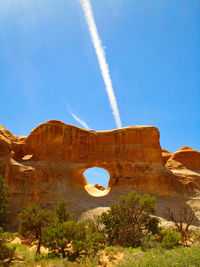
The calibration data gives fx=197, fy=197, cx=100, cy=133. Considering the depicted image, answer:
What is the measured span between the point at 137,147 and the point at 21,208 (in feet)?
54.1

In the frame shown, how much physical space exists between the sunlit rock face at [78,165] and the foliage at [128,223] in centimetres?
507

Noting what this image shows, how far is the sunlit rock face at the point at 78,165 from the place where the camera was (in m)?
22.0

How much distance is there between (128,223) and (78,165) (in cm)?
1191

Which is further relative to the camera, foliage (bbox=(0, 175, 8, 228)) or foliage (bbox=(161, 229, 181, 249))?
foliage (bbox=(0, 175, 8, 228))

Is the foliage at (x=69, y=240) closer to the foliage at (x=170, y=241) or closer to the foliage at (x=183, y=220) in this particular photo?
the foliage at (x=170, y=241)

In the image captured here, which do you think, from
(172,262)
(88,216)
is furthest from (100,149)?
(172,262)

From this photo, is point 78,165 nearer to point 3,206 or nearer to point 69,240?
point 3,206

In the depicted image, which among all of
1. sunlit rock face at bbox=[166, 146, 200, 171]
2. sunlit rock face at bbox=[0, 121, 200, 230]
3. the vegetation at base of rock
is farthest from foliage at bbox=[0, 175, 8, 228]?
sunlit rock face at bbox=[166, 146, 200, 171]

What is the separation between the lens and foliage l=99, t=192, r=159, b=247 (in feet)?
50.7

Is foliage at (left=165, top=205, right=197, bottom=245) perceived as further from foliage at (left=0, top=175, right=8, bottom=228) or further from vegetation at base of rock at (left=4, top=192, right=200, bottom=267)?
foliage at (left=0, top=175, right=8, bottom=228)

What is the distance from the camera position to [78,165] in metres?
26.6

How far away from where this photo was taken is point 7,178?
21.5 meters

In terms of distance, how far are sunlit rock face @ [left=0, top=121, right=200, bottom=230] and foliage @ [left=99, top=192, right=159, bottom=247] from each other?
5074 millimetres

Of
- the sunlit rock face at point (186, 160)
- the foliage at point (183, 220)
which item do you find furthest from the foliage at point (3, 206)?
the sunlit rock face at point (186, 160)
